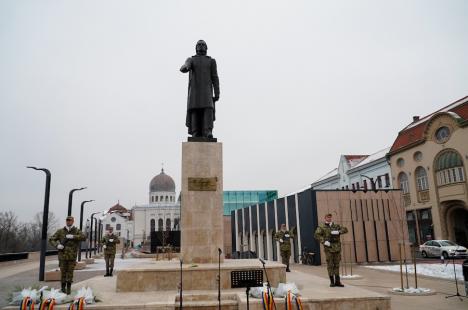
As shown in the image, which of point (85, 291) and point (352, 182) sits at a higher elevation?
point (352, 182)

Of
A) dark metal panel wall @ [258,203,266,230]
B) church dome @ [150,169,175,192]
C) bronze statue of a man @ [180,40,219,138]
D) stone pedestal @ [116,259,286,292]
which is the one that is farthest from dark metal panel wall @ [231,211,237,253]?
church dome @ [150,169,175,192]

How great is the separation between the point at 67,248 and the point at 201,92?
6007 mm

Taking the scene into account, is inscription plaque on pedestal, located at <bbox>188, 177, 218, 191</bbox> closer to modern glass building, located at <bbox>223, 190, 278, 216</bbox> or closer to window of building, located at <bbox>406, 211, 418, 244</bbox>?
window of building, located at <bbox>406, 211, 418, 244</bbox>

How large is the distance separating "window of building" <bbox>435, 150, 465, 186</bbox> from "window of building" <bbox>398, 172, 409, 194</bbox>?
4.47 metres

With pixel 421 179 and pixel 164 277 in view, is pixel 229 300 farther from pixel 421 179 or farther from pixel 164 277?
pixel 421 179

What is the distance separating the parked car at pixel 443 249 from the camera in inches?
996

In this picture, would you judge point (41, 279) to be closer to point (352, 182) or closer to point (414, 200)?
point (414, 200)

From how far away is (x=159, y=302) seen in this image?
7.48 metres

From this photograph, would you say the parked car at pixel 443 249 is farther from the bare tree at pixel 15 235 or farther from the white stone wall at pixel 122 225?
the white stone wall at pixel 122 225

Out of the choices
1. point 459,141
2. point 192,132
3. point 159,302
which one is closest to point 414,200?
point 459,141

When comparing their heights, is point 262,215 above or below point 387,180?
below

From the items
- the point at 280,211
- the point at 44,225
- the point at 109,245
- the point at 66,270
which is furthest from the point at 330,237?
the point at 280,211

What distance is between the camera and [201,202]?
1075 cm

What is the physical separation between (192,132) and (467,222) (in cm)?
3058
